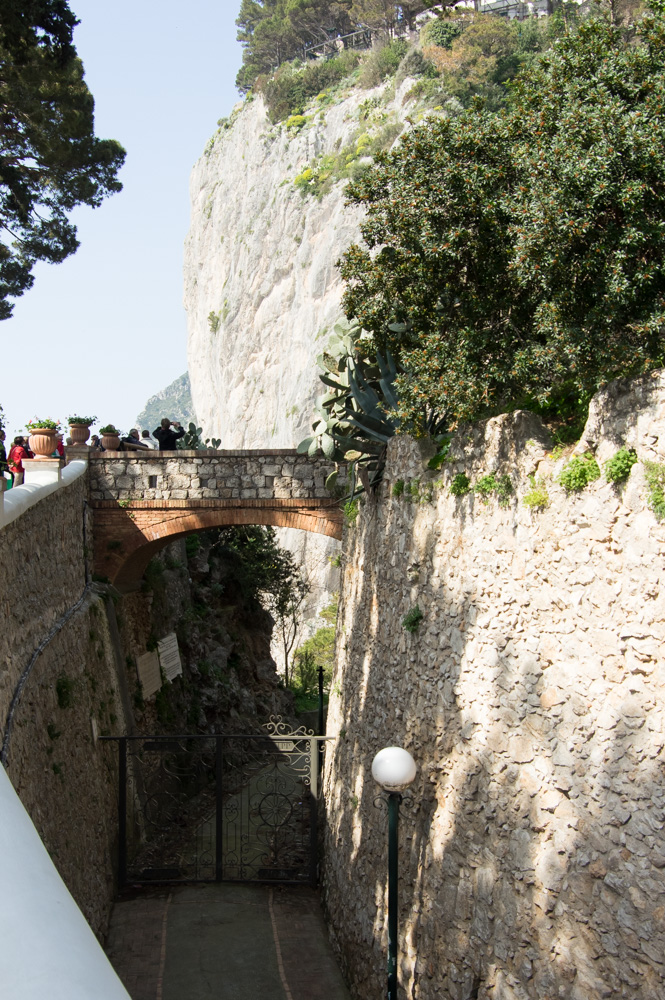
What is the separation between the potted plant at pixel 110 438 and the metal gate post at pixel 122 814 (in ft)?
15.5

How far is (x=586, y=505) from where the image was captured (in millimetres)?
5484

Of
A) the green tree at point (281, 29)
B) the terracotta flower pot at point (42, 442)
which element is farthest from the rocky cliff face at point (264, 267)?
the terracotta flower pot at point (42, 442)

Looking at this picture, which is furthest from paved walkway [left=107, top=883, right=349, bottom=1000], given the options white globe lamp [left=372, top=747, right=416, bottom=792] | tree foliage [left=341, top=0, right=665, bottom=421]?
tree foliage [left=341, top=0, right=665, bottom=421]

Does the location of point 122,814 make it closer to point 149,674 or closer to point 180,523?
point 149,674

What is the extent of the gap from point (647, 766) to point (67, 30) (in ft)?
39.6

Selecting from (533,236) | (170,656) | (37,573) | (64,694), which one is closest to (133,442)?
(170,656)

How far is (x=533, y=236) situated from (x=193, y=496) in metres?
8.27

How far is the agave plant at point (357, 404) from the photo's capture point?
9.04 metres

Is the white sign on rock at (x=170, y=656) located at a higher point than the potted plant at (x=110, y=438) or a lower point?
lower

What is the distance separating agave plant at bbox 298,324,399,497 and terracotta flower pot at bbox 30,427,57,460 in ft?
11.5

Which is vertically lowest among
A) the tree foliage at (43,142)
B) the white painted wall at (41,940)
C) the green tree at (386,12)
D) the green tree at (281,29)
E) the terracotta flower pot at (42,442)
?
the white painted wall at (41,940)

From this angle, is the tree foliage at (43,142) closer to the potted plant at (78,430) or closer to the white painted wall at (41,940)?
the potted plant at (78,430)

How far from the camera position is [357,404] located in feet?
30.7

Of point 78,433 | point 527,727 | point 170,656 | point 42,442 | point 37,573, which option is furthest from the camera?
point 170,656
